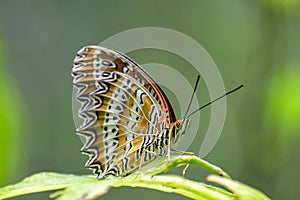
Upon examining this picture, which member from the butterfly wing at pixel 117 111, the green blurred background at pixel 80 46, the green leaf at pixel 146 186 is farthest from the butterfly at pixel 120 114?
the green blurred background at pixel 80 46

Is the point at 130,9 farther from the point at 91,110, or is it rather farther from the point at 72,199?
the point at 72,199

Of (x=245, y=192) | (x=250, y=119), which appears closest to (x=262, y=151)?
(x=250, y=119)

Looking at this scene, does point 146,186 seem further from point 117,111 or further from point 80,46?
point 80,46

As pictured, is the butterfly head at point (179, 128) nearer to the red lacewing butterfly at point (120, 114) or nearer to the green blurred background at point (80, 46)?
the red lacewing butterfly at point (120, 114)

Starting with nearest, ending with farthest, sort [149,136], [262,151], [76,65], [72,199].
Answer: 1. [72,199]
2. [76,65]
3. [149,136]
4. [262,151]

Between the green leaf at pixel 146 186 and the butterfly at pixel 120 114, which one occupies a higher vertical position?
the butterfly at pixel 120 114

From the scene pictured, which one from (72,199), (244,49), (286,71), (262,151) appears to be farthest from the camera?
(244,49)

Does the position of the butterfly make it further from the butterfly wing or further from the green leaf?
the green leaf
